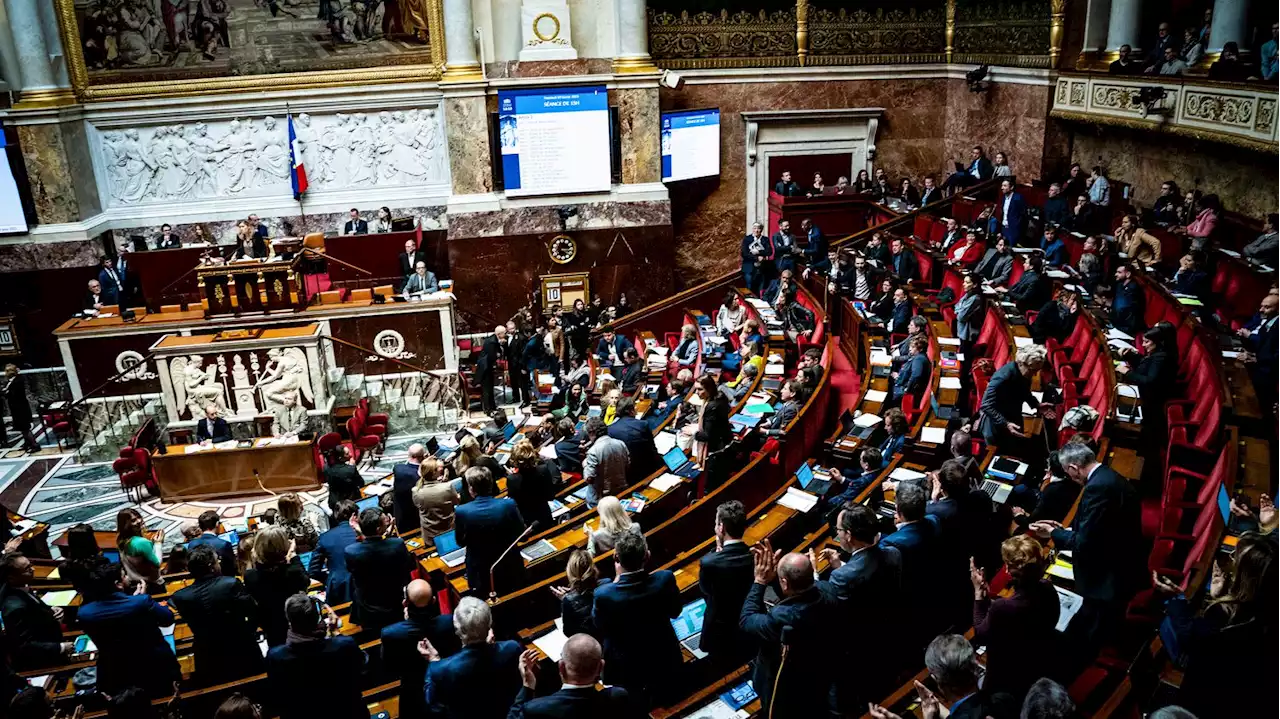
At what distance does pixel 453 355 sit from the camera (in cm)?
1534

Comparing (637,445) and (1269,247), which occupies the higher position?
(1269,247)

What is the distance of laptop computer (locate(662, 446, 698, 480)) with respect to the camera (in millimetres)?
8211

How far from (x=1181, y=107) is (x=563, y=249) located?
10.1m

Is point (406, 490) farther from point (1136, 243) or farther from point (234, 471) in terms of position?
point (1136, 243)

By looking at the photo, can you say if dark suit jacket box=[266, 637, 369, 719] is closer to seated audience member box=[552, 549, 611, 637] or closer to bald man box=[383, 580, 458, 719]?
bald man box=[383, 580, 458, 719]

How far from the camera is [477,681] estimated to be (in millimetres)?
4379

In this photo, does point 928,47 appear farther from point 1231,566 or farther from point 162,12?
point 1231,566

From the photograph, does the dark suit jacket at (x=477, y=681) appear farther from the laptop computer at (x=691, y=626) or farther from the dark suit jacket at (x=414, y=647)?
the laptop computer at (x=691, y=626)

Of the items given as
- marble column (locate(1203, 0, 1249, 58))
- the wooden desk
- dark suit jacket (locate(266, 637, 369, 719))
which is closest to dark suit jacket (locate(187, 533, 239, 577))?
dark suit jacket (locate(266, 637, 369, 719))

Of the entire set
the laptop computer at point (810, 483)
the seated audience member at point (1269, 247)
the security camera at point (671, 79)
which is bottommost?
the laptop computer at point (810, 483)

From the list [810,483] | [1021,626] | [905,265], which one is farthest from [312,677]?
[905,265]

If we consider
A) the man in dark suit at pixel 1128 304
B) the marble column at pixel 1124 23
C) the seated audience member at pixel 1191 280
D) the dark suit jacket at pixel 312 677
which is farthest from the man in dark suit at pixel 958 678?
the marble column at pixel 1124 23

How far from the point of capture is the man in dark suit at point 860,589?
4570 mm

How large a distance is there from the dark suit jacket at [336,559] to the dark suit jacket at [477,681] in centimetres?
245
